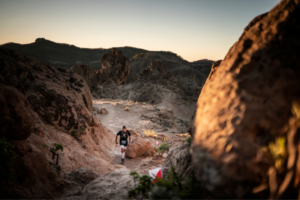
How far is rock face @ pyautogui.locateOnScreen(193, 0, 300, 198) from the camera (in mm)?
1526

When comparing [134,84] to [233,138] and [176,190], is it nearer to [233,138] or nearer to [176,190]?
[176,190]

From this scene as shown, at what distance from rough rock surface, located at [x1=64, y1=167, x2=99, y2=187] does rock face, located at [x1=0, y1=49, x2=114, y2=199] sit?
0.27 metres

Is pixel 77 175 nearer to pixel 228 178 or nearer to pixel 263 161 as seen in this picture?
pixel 228 178

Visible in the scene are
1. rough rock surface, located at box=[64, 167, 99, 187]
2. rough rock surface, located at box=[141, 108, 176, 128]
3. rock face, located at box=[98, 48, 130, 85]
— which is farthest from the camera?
rock face, located at box=[98, 48, 130, 85]

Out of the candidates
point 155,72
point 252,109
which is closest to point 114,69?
point 155,72

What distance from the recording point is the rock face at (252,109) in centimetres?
153

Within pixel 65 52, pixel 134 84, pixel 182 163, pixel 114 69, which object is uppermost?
pixel 65 52

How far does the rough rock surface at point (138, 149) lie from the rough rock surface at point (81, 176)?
10.9 ft

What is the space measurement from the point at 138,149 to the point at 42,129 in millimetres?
4405

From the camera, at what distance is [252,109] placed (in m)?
1.66

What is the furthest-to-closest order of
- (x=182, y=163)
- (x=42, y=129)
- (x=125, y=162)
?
(x=125, y=162) < (x=42, y=129) < (x=182, y=163)

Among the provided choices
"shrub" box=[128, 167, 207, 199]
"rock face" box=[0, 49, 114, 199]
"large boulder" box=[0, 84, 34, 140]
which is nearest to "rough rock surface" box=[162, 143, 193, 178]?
"shrub" box=[128, 167, 207, 199]

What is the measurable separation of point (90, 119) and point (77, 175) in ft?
12.5

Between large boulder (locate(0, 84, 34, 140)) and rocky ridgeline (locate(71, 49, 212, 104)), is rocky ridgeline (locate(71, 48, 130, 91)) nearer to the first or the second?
rocky ridgeline (locate(71, 49, 212, 104))
